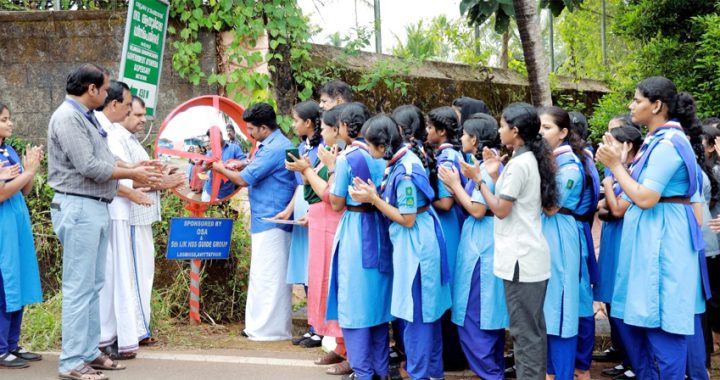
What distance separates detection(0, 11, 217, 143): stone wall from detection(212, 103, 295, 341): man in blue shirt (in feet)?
6.38

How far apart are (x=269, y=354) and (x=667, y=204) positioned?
3047 millimetres

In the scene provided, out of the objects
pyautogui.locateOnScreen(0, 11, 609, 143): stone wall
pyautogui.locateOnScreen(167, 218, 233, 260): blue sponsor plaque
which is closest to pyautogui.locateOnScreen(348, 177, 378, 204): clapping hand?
pyautogui.locateOnScreen(167, 218, 233, 260): blue sponsor plaque

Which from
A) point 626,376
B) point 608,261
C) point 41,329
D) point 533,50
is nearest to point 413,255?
point 608,261

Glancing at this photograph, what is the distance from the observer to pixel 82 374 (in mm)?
4879

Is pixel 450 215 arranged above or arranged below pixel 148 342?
above

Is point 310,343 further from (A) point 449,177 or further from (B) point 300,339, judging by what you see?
(A) point 449,177

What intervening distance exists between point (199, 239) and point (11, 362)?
1.75m

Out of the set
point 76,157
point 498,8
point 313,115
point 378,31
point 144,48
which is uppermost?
point 498,8

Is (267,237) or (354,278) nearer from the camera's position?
(354,278)

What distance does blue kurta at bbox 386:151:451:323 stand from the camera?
15.3 ft

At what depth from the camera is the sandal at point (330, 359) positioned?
5.51 m

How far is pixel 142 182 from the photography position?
5.06 m

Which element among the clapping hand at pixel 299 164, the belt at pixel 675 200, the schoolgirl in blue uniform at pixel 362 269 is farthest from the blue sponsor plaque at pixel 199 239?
the belt at pixel 675 200

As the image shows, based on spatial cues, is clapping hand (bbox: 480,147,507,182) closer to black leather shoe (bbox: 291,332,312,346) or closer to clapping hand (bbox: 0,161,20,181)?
black leather shoe (bbox: 291,332,312,346)
